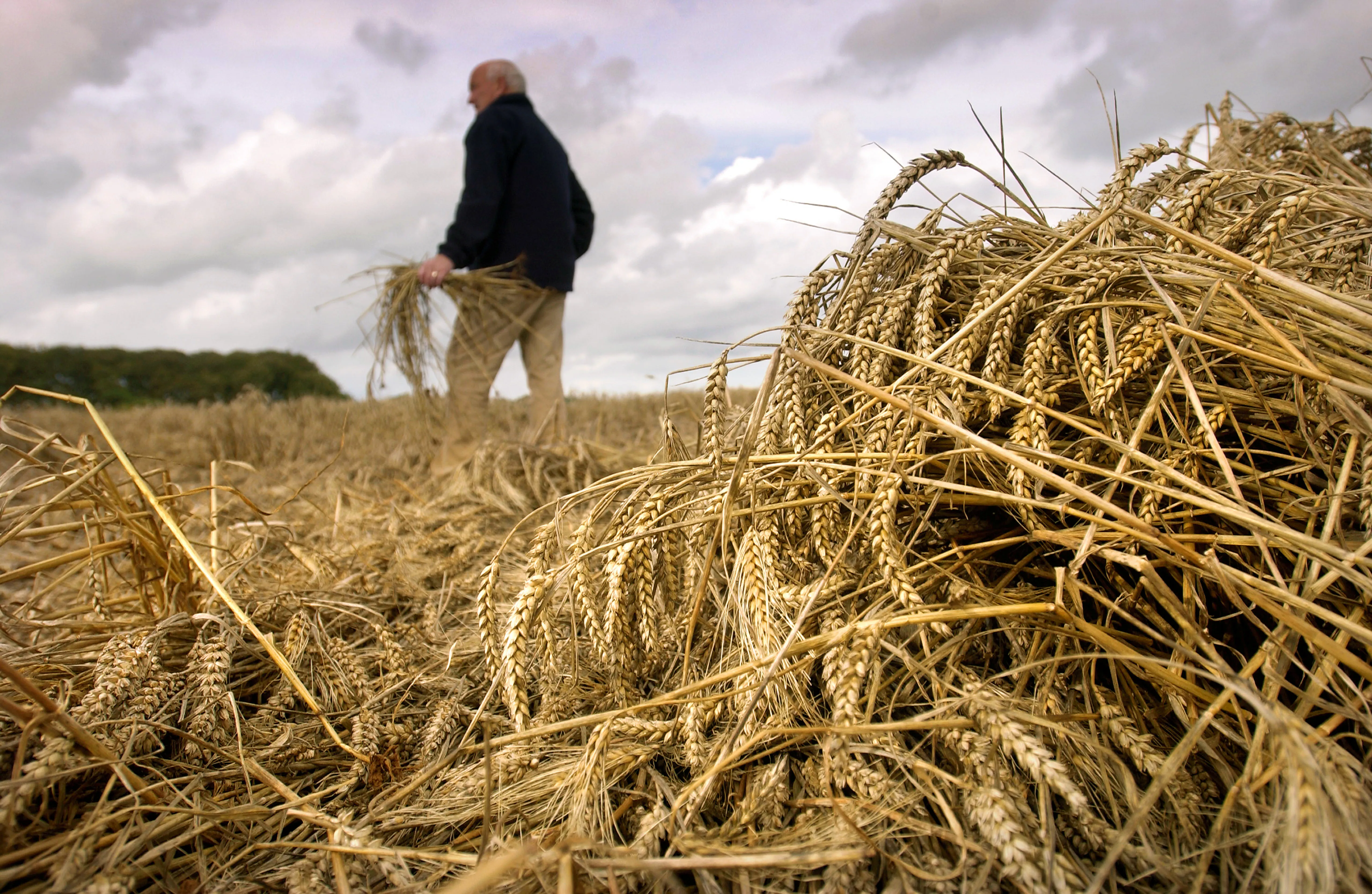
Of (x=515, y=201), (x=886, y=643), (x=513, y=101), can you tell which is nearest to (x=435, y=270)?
(x=515, y=201)

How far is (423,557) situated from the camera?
109 inches

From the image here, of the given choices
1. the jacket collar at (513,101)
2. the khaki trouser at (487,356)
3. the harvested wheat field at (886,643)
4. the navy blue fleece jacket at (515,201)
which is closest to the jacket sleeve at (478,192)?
the navy blue fleece jacket at (515,201)

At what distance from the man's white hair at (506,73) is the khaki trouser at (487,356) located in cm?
152

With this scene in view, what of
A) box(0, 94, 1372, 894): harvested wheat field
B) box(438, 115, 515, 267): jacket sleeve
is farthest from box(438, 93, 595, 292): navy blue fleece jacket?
box(0, 94, 1372, 894): harvested wheat field

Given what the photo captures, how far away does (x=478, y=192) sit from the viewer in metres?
4.65

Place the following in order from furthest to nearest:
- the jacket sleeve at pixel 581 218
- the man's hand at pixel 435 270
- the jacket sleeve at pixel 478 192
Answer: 1. the jacket sleeve at pixel 581 218
2. the jacket sleeve at pixel 478 192
3. the man's hand at pixel 435 270

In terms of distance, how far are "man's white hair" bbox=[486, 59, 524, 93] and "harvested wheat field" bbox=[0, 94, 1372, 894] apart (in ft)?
13.8

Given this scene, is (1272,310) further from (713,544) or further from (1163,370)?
(713,544)

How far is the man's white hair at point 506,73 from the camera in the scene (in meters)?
4.98

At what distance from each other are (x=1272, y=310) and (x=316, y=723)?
83.7 inches

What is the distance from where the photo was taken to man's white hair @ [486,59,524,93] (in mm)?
4984

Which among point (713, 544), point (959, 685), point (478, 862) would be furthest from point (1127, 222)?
point (478, 862)

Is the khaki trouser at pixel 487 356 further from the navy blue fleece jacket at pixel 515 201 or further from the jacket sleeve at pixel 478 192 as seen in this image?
the jacket sleeve at pixel 478 192

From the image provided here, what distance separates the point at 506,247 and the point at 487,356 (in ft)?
2.56
